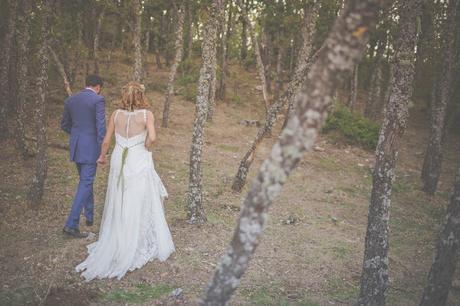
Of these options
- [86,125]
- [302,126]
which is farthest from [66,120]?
[302,126]

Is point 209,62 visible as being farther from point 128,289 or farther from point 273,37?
point 273,37

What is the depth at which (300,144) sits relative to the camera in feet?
11.5

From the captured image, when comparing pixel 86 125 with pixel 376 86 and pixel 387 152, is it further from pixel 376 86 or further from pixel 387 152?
pixel 376 86

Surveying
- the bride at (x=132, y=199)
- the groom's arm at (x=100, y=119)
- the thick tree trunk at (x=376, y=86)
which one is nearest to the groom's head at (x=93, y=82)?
the groom's arm at (x=100, y=119)

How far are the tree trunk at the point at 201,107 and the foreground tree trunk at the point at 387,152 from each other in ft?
11.8

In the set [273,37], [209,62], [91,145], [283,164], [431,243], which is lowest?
[431,243]

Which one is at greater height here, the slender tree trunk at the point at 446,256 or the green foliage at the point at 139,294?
the slender tree trunk at the point at 446,256

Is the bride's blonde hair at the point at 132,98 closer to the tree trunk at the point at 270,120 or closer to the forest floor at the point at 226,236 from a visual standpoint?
the forest floor at the point at 226,236

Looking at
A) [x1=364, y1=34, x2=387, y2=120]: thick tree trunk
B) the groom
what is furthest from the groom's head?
[x1=364, y1=34, x2=387, y2=120]: thick tree trunk

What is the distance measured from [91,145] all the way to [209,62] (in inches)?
109

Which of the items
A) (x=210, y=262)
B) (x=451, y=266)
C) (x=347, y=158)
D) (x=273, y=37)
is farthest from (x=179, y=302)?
(x=273, y=37)

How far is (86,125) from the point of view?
756 cm

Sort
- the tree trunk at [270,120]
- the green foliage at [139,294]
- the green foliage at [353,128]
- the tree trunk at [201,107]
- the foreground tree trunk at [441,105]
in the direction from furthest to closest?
the green foliage at [353,128] < the foreground tree trunk at [441,105] < the tree trunk at [270,120] < the tree trunk at [201,107] < the green foliage at [139,294]

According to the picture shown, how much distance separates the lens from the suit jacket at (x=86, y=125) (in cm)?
747
